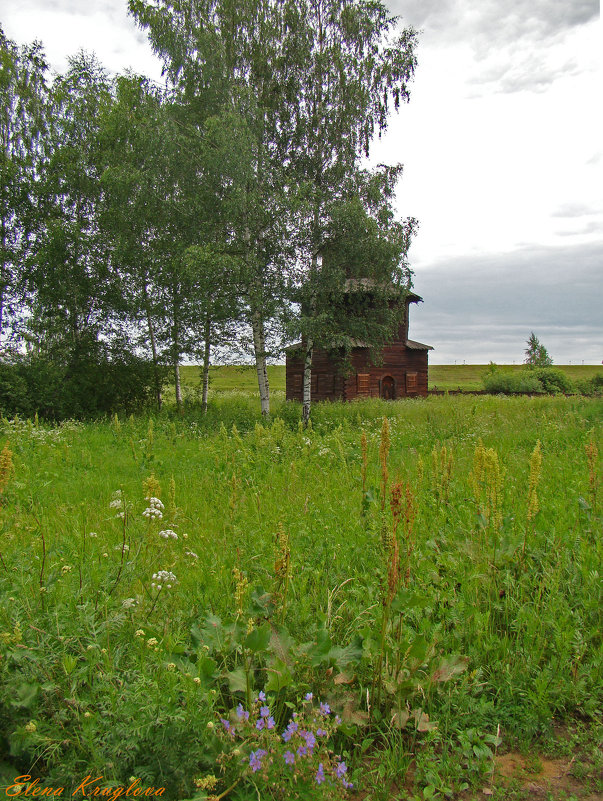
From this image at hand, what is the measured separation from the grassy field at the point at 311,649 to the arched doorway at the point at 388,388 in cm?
2278

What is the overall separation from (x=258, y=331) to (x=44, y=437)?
8721 mm

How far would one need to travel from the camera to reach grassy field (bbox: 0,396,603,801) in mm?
1773

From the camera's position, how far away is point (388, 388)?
28.2 m

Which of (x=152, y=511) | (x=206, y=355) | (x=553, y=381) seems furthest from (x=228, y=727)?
(x=553, y=381)

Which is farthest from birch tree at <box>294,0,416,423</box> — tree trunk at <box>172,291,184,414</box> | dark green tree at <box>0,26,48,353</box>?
dark green tree at <box>0,26,48,353</box>

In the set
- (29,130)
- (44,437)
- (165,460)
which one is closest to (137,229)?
(29,130)

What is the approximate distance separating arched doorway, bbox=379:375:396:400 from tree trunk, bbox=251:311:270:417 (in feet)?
36.4

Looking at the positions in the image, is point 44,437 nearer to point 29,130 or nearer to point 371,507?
point 371,507

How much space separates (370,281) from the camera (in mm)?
17141

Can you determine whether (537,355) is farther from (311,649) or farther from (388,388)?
(311,649)

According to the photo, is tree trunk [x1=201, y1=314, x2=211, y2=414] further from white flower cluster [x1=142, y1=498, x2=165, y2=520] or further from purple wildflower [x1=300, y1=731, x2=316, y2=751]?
purple wildflower [x1=300, y1=731, x2=316, y2=751]

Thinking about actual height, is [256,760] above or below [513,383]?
below

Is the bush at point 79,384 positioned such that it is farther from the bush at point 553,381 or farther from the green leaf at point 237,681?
the bush at point 553,381

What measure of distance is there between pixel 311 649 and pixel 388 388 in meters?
26.4
